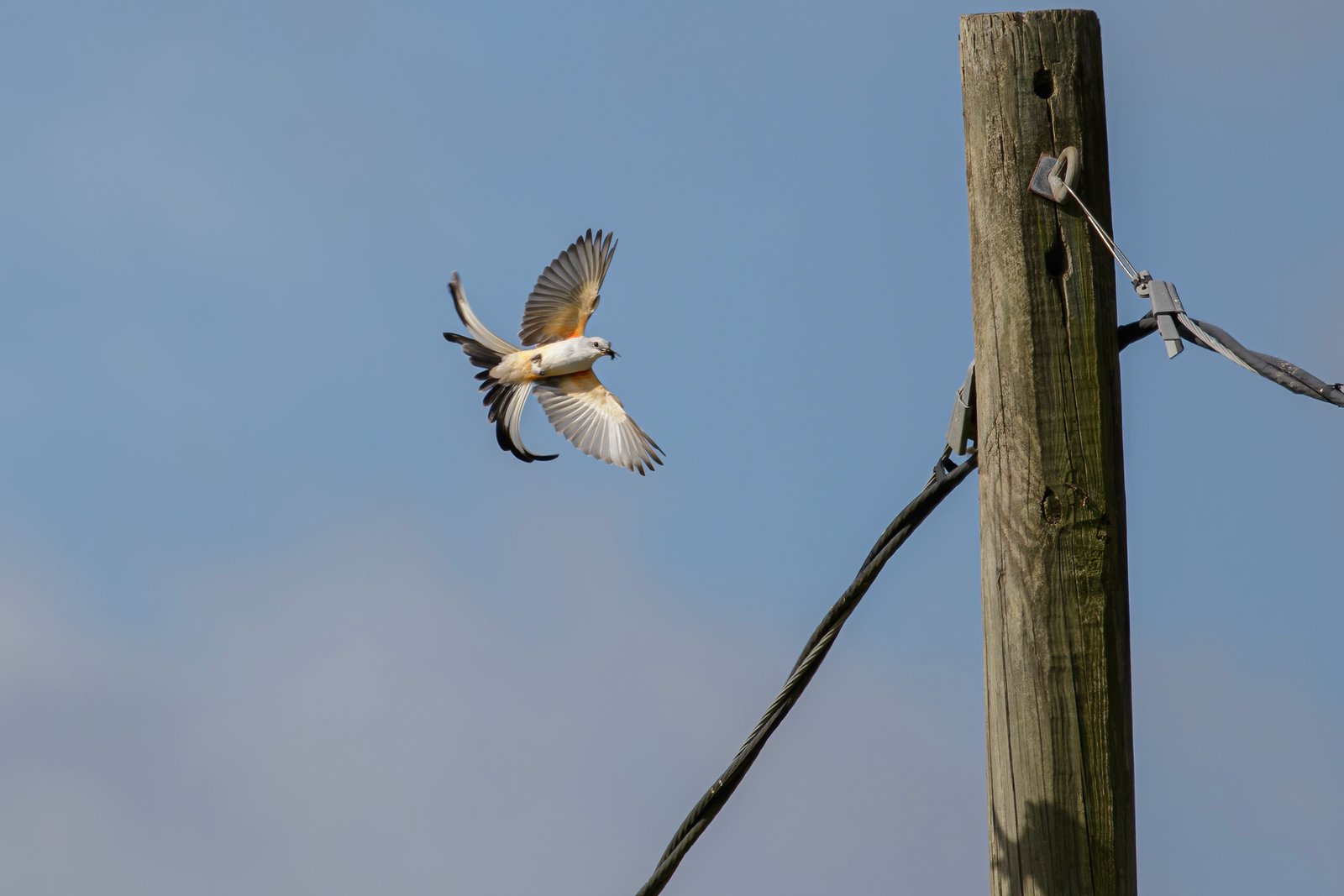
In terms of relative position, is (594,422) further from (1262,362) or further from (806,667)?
(1262,362)

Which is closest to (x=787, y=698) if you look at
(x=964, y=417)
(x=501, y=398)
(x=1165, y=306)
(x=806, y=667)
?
(x=806, y=667)

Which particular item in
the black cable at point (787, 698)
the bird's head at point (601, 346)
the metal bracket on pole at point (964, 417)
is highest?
the bird's head at point (601, 346)

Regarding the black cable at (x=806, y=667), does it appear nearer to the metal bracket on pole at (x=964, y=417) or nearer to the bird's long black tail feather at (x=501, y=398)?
the metal bracket on pole at (x=964, y=417)

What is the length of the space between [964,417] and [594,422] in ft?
15.3

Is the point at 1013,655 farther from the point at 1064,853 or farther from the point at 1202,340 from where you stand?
the point at 1202,340

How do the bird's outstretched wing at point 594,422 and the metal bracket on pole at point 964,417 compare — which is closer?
the metal bracket on pole at point 964,417

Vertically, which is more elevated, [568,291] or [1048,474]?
[568,291]

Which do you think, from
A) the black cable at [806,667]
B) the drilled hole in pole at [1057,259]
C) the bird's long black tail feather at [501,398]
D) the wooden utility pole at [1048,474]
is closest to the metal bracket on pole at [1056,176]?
the wooden utility pole at [1048,474]

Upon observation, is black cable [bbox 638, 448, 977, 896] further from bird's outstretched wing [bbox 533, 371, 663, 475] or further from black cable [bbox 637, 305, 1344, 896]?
bird's outstretched wing [bbox 533, 371, 663, 475]

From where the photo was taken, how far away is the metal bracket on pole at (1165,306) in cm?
421

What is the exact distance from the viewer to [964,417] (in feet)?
14.6

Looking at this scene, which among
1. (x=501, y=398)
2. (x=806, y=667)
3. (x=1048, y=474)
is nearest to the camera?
(x=1048, y=474)

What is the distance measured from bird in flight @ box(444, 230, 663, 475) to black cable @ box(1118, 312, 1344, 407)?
4.68 meters

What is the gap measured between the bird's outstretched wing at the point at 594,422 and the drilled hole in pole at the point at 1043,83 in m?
4.81
